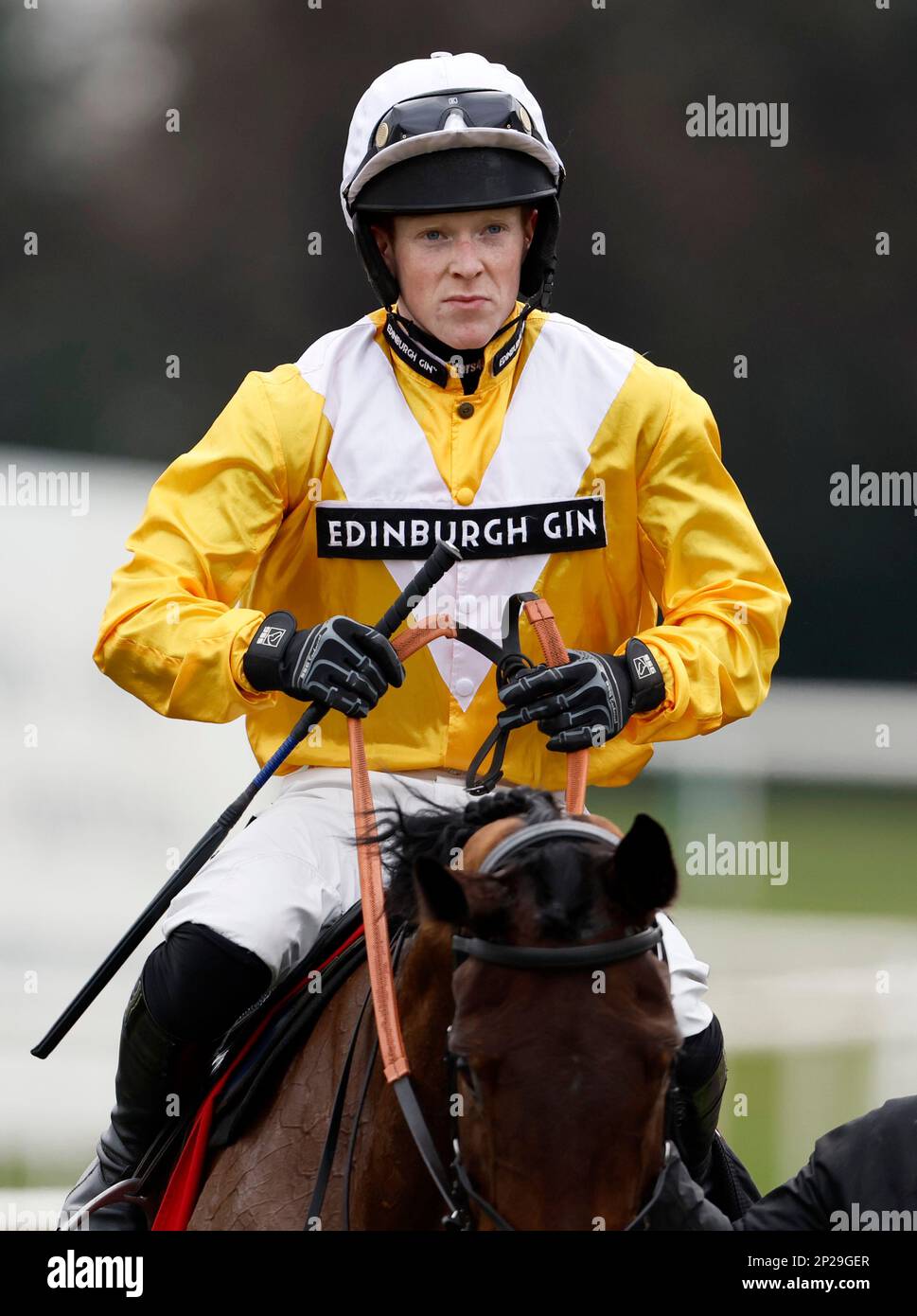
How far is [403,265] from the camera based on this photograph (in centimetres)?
302

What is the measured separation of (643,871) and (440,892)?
215 millimetres

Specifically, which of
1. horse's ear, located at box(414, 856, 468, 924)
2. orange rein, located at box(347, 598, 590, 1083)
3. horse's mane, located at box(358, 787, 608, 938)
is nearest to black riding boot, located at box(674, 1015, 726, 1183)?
orange rein, located at box(347, 598, 590, 1083)

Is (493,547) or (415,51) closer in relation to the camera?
(493,547)

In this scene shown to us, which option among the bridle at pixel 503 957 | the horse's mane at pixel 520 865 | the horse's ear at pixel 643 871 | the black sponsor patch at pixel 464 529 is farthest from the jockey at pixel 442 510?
the horse's ear at pixel 643 871

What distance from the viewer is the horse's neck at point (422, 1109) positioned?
6.93 feet

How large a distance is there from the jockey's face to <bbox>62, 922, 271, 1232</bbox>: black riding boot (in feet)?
3.54

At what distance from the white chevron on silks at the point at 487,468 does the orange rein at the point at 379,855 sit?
0.73ft

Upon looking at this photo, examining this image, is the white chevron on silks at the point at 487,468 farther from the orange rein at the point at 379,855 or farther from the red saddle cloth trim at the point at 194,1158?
the red saddle cloth trim at the point at 194,1158

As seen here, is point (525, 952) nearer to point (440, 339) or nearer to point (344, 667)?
point (344, 667)

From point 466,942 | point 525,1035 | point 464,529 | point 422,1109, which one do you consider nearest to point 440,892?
point 466,942

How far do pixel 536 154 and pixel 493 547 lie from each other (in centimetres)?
66

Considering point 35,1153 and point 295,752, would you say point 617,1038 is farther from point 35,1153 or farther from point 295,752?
point 35,1153
